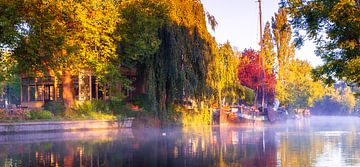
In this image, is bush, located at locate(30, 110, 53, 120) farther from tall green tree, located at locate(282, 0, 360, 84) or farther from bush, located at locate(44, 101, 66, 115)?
tall green tree, located at locate(282, 0, 360, 84)

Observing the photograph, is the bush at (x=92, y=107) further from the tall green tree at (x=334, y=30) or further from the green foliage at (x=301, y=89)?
the green foliage at (x=301, y=89)

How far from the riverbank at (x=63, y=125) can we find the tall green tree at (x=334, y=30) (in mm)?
22034

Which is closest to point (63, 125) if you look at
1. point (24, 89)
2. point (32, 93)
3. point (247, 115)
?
point (24, 89)

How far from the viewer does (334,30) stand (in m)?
15.4

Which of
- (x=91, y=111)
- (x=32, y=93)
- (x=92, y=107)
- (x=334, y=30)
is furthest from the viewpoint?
(x=32, y=93)

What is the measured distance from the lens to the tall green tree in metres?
14.3

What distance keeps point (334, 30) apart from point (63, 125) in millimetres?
24523

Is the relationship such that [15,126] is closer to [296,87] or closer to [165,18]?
[165,18]

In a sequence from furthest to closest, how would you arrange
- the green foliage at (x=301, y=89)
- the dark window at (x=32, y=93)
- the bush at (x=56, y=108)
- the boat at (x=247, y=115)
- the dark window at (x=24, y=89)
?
the green foliage at (x=301, y=89)
the dark window at (x=32, y=93)
the dark window at (x=24, y=89)
the boat at (x=247, y=115)
the bush at (x=56, y=108)

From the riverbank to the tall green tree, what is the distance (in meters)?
22.0

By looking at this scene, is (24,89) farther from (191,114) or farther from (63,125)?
(191,114)

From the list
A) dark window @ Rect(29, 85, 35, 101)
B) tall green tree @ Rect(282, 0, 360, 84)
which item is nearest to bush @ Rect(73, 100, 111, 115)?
dark window @ Rect(29, 85, 35, 101)

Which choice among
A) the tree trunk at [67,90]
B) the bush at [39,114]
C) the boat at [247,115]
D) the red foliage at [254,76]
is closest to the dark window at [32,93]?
the tree trunk at [67,90]

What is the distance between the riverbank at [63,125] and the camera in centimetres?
3294
